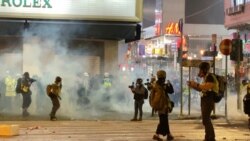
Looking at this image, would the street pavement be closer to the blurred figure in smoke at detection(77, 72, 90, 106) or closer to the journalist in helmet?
the journalist in helmet

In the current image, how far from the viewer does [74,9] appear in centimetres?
2041

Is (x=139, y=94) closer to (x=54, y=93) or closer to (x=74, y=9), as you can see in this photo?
(x=54, y=93)

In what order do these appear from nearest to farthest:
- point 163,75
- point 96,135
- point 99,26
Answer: point 163,75, point 96,135, point 99,26

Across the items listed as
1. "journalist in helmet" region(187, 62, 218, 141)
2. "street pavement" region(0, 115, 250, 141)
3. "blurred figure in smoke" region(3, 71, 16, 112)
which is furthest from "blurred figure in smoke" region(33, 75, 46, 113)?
"journalist in helmet" region(187, 62, 218, 141)

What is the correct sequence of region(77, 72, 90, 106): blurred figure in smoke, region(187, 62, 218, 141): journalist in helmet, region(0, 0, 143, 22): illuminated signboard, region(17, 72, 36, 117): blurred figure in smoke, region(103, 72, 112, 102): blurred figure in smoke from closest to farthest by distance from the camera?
region(187, 62, 218, 141): journalist in helmet → region(17, 72, 36, 117): blurred figure in smoke → region(0, 0, 143, 22): illuminated signboard → region(77, 72, 90, 106): blurred figure in smoke → region(103, 72, 112, 102): blurred figure in smoke

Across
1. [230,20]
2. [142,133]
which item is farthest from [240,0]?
[142,133]

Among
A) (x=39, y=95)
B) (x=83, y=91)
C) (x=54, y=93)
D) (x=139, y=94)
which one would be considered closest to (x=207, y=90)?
(x=139, y=94)

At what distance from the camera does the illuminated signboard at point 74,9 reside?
65.1 feet

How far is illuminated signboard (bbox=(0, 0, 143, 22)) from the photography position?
19844mm

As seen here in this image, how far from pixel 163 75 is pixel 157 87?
305 mm

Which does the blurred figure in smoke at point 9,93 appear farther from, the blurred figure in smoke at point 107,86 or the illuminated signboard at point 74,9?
the blurred figure in smoke at point 107,86

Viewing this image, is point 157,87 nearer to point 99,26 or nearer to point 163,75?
point 163,75

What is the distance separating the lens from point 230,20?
42.9 metres

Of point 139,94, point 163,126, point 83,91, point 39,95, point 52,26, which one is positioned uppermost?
point 52,26
